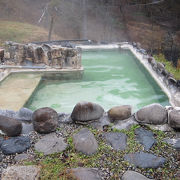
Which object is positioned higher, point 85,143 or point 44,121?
point 44,121

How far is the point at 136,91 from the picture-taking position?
644 cm

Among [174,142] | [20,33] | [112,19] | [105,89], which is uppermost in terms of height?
[112,19]

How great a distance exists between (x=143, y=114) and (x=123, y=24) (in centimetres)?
1404

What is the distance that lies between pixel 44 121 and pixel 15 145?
16.6 inches

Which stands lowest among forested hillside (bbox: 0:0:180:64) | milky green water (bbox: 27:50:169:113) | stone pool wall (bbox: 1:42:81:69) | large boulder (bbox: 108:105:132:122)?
milky green water (bbox: 27:50:169:113)

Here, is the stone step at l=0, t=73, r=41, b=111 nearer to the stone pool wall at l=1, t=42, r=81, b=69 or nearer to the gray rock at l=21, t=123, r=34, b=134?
the stone pool wall at l=1, t=42, r=81, b=69

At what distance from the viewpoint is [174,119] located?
2887 mm

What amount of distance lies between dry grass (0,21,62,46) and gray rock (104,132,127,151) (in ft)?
38.4

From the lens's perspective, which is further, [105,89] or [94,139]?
[105,89]

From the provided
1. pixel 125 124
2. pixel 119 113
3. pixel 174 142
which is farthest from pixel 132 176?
pixel 119 113

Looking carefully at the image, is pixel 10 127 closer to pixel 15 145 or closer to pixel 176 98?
pixel 15 145

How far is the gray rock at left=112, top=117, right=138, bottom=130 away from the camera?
3.01 m

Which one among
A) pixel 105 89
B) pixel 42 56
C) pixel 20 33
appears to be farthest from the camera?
pixel 20 33

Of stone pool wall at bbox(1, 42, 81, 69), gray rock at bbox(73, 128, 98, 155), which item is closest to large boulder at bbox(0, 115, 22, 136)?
gray rock at bbox(73, 128, 98, 155)
